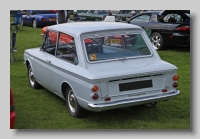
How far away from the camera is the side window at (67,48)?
18.7 feet

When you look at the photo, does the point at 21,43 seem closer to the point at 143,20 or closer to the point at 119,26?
the point at 143,20

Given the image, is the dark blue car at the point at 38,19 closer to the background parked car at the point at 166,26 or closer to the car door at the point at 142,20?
the car door at the point at 142,20

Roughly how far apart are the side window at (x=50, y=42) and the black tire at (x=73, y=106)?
110 cm

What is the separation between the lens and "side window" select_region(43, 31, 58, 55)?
21.4 feet

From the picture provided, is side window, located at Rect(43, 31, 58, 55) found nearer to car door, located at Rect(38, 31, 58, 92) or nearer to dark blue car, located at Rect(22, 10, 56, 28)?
car door, located at Rect(38, 31, 58, 92)

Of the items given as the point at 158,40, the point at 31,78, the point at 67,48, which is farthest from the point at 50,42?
the point at 158,40

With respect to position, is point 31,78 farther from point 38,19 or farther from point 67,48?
point 38,19

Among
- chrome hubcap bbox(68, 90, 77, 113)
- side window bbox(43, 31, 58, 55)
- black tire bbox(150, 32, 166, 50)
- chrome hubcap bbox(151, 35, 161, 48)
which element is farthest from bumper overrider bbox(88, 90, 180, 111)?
chrome hubcap bbox(151, 35, 161, 48)

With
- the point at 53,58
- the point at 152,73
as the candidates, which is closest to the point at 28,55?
the point at 53,58

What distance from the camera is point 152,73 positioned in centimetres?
531

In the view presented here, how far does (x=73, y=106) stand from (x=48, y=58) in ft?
4.07

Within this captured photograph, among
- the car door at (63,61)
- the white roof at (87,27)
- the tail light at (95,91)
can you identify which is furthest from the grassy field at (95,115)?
the white roof at (87,27)

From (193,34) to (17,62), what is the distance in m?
6.66

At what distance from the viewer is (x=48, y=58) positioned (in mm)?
6461
